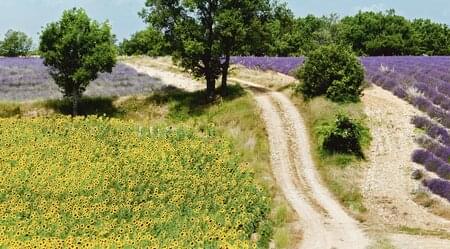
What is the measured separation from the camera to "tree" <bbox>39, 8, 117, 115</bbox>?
128 feet

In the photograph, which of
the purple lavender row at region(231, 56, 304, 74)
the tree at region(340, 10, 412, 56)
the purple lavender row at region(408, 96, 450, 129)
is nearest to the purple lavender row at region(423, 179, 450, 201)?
the purple lavender row at region(408, 96, 450, 129)

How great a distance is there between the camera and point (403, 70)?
44.8 m

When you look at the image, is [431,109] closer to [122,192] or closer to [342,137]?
[342,137]

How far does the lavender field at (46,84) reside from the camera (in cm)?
4375

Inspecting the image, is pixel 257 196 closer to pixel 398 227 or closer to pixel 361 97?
pixel 398 227

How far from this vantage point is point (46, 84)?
46.9m

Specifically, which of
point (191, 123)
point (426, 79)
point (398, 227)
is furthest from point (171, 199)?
point (426, 79)

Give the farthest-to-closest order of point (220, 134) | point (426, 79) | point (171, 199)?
1. point (426, 79)
2. point (220, 134)
3. point (171, 199)

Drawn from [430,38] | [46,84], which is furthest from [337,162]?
[430,38]

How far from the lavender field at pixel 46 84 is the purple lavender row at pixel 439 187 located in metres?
22.4

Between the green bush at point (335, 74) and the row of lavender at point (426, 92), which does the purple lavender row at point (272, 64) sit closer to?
the row of lavender at point (426, 92)

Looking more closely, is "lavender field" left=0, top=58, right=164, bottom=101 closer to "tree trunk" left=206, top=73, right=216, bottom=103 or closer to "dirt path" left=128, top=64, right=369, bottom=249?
"tree trunk" left=206, top=73, right=216, bottom=103

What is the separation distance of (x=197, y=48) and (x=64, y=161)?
54.1ft

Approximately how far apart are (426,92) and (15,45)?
7693 centimetres
